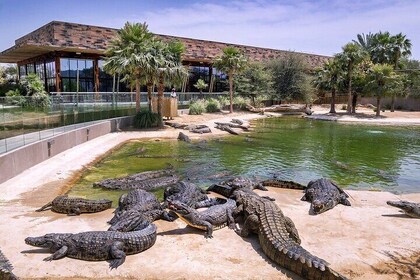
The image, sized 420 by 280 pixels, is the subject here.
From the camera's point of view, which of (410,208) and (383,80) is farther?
(383,80)

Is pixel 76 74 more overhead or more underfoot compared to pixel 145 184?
more overhead

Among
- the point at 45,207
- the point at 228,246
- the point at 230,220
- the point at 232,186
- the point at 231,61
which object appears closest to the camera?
the point at 228,246

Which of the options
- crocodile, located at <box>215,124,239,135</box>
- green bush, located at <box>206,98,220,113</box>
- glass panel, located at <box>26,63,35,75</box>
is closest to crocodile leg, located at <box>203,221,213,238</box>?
crocodile, located at <box>215,124,239,135</box>

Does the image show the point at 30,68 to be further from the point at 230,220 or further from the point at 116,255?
the point at 116,255

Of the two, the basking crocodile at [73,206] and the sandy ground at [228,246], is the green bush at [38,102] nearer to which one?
the sandy ground at [228,246]

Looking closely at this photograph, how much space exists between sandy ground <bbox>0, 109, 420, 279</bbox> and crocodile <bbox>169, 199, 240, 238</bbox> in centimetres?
15

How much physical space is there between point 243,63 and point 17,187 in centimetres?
2519

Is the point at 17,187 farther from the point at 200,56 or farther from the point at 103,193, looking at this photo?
the point at 200,56

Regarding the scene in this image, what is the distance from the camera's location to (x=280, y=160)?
46.5ft

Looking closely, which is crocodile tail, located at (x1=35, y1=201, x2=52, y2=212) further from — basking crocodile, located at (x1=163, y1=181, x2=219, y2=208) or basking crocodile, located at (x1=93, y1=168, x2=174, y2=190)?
basking crocodile, located at (x1=163, y1=181, x2=219, y2=208)

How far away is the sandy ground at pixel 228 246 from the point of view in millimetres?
4719

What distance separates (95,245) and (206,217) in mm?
1988

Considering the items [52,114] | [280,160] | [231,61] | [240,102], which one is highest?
Answer: [231,61]

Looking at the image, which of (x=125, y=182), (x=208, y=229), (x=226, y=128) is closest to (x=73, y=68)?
(x=226, y=128)
